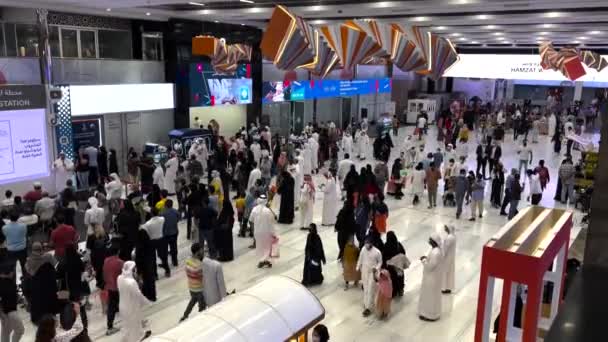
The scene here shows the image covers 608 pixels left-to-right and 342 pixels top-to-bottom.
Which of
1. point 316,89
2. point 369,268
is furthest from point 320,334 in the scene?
point 316,89

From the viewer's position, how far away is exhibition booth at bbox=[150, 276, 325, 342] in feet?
13.4

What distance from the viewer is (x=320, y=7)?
1389cm

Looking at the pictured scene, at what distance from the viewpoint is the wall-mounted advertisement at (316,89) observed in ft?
70.2

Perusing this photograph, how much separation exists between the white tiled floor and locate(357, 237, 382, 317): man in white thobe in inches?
8.7

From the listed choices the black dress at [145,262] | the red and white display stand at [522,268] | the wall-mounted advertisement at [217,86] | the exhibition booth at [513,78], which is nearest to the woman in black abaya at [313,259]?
the black dress at [145,262]

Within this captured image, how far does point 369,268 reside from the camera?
24.2 feet

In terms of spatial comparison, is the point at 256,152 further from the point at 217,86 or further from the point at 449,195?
the point at 449,195

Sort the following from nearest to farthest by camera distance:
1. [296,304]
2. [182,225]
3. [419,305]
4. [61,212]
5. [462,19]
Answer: [296,304] → [419,305] → [61,212] → [182,225] → [462,19]

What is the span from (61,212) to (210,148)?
937cm

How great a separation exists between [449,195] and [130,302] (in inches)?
362

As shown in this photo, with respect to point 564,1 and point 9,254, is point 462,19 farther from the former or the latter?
point 9,254

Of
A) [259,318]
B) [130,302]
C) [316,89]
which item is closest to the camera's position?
[259,318]

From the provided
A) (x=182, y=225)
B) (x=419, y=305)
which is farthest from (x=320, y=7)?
(x=419, y=305)

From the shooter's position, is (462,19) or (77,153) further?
(462,19)
